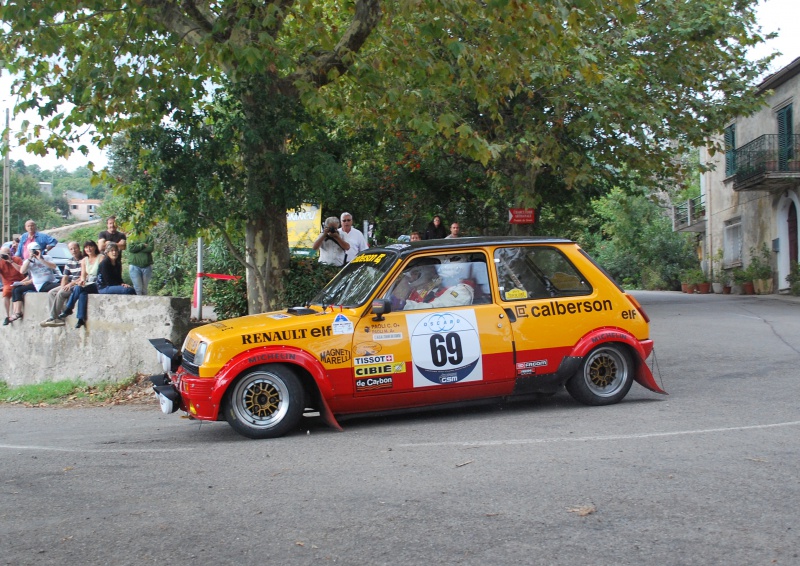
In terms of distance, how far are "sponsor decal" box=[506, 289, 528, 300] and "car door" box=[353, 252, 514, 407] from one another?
0.65 feet

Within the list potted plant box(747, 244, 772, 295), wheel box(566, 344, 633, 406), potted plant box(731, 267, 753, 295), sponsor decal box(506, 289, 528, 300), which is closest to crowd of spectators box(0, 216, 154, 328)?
sponsor decal box(506, 289, 528, 300)

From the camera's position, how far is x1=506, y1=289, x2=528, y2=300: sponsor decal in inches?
323

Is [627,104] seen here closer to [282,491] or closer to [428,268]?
[428,268]

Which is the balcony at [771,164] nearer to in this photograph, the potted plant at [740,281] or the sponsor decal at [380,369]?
the potted plant at [740,281]

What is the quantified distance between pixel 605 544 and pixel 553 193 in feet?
65.3

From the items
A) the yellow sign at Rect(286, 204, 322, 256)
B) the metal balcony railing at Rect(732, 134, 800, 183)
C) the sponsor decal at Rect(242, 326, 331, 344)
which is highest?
the metal balcony railing at Rect(732, 134, 800, 183)

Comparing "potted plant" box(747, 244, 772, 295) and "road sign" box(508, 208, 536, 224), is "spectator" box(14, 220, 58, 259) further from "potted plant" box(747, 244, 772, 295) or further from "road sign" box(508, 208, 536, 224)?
"potted plant" box(747, 244, 772, 295)

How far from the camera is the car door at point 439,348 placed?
25.1ft

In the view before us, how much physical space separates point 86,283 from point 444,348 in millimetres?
6907

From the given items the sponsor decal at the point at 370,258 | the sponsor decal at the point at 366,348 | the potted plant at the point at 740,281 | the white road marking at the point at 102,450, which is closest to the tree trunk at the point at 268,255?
the sponsor decal at the point at 370,258

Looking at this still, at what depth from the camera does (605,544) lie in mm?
4180

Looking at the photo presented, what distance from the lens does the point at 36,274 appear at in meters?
14.3

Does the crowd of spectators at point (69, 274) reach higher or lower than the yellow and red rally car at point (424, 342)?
higher

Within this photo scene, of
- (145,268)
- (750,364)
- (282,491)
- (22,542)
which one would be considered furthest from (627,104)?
(22,542)
